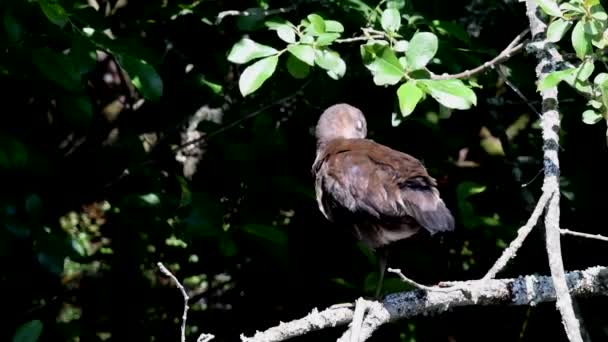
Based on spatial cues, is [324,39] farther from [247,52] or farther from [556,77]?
[556,77]

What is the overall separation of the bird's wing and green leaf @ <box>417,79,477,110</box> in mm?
379

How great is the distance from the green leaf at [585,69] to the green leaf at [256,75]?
0.92 meters

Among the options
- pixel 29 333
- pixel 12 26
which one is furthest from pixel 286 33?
pixel 29 333

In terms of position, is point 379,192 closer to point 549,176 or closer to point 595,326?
point 549,176

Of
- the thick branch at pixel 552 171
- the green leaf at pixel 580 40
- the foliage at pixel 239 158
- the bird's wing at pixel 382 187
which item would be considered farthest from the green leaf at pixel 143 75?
the green leaf at pixel 580 40

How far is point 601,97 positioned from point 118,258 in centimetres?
228

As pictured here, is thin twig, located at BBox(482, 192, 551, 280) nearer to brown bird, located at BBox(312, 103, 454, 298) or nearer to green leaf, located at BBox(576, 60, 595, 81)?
green leaf, located at BBox(576, 60, 595, 81)

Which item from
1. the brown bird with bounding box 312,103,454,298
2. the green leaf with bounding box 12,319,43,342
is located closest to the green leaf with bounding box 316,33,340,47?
Answer: the brown bird with bounding box 312,103,454,298

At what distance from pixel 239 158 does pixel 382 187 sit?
0.87 metres

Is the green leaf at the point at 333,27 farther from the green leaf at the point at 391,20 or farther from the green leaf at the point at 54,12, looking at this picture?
the green leaf at the point at 54,12

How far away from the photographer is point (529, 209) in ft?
13.3

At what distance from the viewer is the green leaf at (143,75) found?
3145 mm

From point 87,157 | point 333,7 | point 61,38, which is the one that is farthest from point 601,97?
point 87,157

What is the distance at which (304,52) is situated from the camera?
9.37ft
